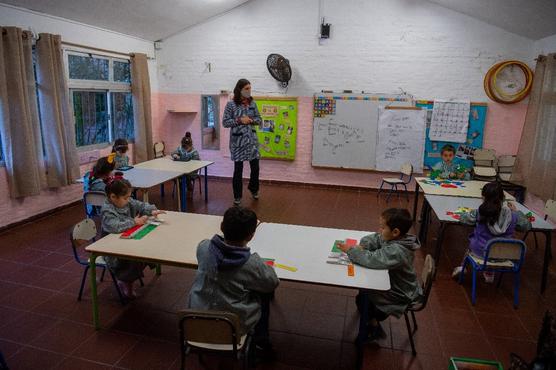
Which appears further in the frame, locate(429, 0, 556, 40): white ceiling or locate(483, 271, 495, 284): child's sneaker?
locate(429, 0, 556, 40): white ceiling

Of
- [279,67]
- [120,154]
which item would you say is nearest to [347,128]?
[279,67]

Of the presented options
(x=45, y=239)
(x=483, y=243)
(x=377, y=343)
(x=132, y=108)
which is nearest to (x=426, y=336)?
(x=377, y=343)

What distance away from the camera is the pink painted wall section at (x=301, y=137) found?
6145mm

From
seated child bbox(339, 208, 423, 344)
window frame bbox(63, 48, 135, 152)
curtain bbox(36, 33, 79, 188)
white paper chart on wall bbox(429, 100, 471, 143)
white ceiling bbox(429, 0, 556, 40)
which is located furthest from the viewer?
white paper chart on wall bbox(429, 100, 471, 143)

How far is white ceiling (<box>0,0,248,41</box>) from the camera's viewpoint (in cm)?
481

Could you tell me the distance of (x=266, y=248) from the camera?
2510 mm

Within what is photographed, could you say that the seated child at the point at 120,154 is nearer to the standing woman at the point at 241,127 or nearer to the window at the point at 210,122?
the standing woman at the point at 241,127

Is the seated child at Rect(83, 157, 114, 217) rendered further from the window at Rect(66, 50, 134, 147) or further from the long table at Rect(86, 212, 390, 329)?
the window at Rect(66, 50, 134, 147)

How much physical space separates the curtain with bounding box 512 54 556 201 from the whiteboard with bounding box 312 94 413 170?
1.77 m

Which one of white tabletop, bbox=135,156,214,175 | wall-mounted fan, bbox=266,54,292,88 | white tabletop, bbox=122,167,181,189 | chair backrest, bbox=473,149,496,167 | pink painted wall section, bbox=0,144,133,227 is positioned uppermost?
wall-mounted fan, bbox=266,54,292,88

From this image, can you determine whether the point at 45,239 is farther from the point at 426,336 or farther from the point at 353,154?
the point at 353,154

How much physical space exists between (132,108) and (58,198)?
86.1 inches

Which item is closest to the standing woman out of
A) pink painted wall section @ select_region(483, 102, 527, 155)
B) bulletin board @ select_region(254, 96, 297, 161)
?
bulletin board @ select_region(254, 96, 297, 161)

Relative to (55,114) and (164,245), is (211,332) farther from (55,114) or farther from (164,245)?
(55,114)
